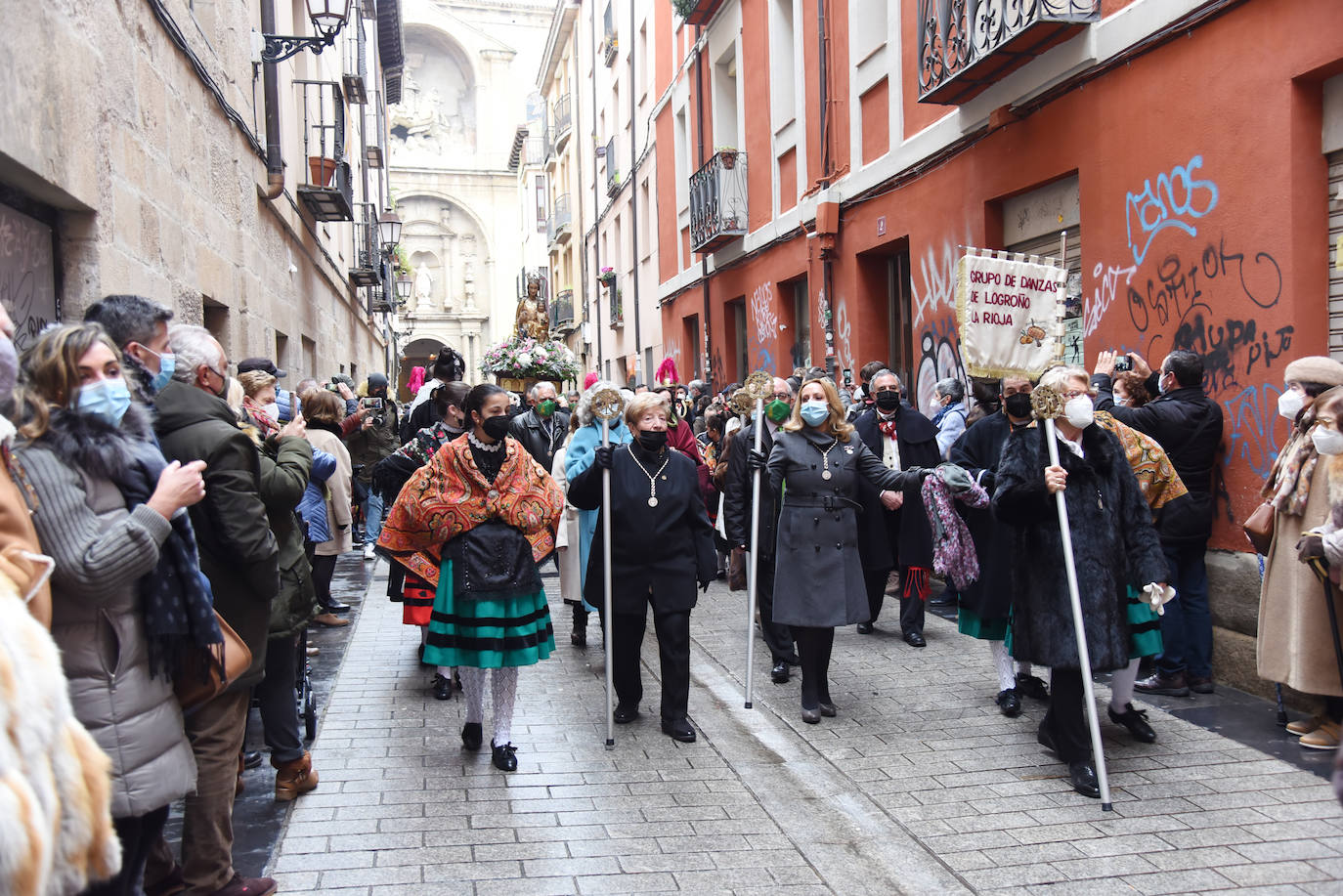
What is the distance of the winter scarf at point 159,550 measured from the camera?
9.71ft

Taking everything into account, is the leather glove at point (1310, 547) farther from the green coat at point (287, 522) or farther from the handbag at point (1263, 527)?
the green coat at point (287, 522)

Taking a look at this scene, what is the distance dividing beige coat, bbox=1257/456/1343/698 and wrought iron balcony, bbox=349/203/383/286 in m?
18.4

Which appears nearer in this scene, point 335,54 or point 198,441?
point 198,441

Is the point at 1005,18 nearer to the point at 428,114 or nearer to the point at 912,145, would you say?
the point at 912,145

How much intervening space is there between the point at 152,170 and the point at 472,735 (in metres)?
4.50

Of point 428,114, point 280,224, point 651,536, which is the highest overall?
point 428,114

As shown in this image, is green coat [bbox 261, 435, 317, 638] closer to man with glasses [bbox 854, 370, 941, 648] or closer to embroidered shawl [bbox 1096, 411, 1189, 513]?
man with glasses [bbox 854, 370, 941, 648]

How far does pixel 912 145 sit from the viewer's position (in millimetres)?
11125

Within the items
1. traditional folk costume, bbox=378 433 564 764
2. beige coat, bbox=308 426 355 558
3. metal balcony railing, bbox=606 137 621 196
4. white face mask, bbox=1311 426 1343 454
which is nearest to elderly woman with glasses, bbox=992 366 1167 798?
white face mask, bbox=1311 426 1343 454

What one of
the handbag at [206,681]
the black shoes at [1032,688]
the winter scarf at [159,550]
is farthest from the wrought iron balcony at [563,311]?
the winter scarf at [159,550]

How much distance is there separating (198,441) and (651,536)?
2746 mm

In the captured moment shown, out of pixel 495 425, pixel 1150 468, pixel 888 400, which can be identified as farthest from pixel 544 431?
pixel 1150 468

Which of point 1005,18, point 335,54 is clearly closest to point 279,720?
point 1005,18

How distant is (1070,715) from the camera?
16.1 ft
